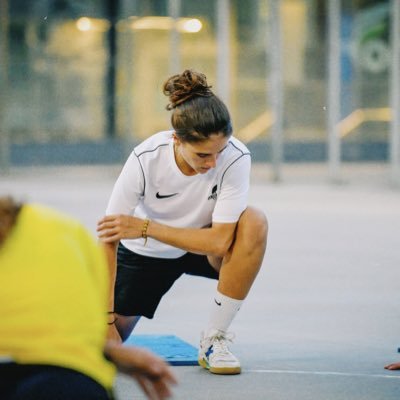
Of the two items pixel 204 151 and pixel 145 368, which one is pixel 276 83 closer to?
pixel 204 151

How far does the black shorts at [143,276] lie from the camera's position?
198 inches

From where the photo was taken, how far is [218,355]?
4926 mm

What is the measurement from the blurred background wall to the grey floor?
4.10m

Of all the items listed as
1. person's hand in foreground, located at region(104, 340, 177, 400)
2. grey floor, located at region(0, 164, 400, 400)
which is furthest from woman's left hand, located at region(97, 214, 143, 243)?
person's hand in foreground, located at region(104, 340, 177, 400)

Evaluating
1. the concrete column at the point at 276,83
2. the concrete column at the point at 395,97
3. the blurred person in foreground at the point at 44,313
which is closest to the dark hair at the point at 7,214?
the blurred person in foreground at the point at 44,313

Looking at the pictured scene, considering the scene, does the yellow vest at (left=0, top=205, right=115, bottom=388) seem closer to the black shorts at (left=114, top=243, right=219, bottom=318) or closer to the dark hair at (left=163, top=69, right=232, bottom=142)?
the dark hair at (left=163, top=69, right=232, bottom=142)

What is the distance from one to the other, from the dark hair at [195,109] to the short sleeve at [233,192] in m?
0.27

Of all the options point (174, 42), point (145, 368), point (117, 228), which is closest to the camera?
point (145, 368)

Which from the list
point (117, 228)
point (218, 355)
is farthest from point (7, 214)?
point (218, 355)

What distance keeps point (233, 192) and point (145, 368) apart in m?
2.46

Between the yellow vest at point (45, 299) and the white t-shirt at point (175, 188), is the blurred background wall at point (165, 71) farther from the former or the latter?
the yellow vest at point (45, 299)

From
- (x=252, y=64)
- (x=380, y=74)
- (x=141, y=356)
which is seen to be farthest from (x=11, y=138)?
(x=141, y=356)

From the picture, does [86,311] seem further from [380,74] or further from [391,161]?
[380,74]

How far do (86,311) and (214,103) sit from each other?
2388 millimetres
